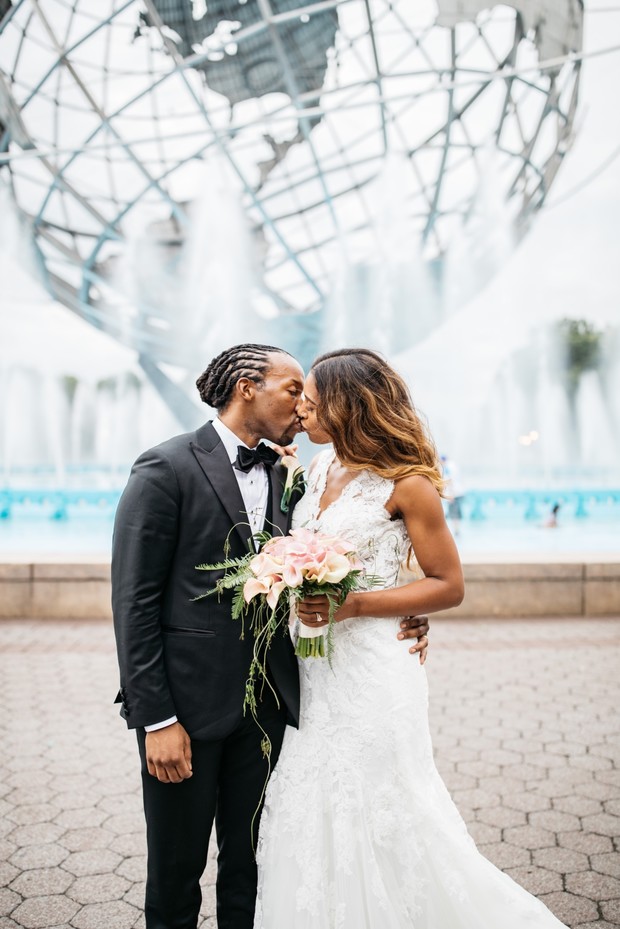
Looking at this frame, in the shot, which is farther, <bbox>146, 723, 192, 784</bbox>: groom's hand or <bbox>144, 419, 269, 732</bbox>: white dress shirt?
<bbox>144, 419, 269, 732</bbox>: white dress shirt

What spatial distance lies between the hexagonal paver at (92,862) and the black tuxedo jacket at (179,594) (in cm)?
154

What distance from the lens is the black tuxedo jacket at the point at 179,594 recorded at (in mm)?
1918

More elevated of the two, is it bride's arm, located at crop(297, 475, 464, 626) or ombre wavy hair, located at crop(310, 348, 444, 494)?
ombre wavy hair, located at crop(310, 348, 444, 494)

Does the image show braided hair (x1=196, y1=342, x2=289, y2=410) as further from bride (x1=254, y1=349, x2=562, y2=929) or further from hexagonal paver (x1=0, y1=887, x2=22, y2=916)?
hexagonal paver (x1=0, y1=887, x2=22, y2=916)

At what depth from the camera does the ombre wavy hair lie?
2270 mm

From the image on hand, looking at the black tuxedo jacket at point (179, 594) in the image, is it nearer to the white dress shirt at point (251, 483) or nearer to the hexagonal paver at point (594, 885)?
the white dress shirt at point (251, 483)

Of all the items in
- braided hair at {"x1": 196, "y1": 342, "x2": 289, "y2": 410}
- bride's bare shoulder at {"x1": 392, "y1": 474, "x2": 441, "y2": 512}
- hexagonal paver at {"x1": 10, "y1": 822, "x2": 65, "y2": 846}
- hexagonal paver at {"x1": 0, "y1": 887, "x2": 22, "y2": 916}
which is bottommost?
hexagonal paver at {"x1": 10, "y1": 822, "x2": 65, "y2": 846}

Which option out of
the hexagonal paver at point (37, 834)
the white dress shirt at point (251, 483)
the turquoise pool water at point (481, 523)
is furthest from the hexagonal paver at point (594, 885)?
the turquoise pool water at point (481, 523)

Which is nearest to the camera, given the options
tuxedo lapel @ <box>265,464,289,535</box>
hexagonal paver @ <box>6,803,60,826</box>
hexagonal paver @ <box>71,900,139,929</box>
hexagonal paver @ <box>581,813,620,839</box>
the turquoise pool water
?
tuxedo lapel @ <box>265,464,289,535</box>

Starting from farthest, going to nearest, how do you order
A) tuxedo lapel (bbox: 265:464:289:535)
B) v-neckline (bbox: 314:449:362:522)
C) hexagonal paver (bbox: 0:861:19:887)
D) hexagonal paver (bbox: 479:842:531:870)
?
hexagonal paver (bbox: 479:842:531:870)
hexagonal paver (bbox: 0:861:19:887)
v-neckline (bbox: 314:449:362:522)
tuxedo lapel (bbox: 265:464:289:535)

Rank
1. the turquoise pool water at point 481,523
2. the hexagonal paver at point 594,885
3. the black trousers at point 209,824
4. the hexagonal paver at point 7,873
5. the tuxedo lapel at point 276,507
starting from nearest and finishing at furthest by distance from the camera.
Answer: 1. the black trousers at point 209,824
2. the tuxedo lapel at point 276,507
3. the hexagonal paver at point 594,885
4. the hexagonal paver at point 7,873
5. the turquoise pool water at point 481,523

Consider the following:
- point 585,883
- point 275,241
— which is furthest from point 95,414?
point 585,883

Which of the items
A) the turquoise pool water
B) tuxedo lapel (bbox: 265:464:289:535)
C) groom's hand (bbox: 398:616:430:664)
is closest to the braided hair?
tuxedo lapel (bbox: 265:464:289:535)

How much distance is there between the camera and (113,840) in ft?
10.7
